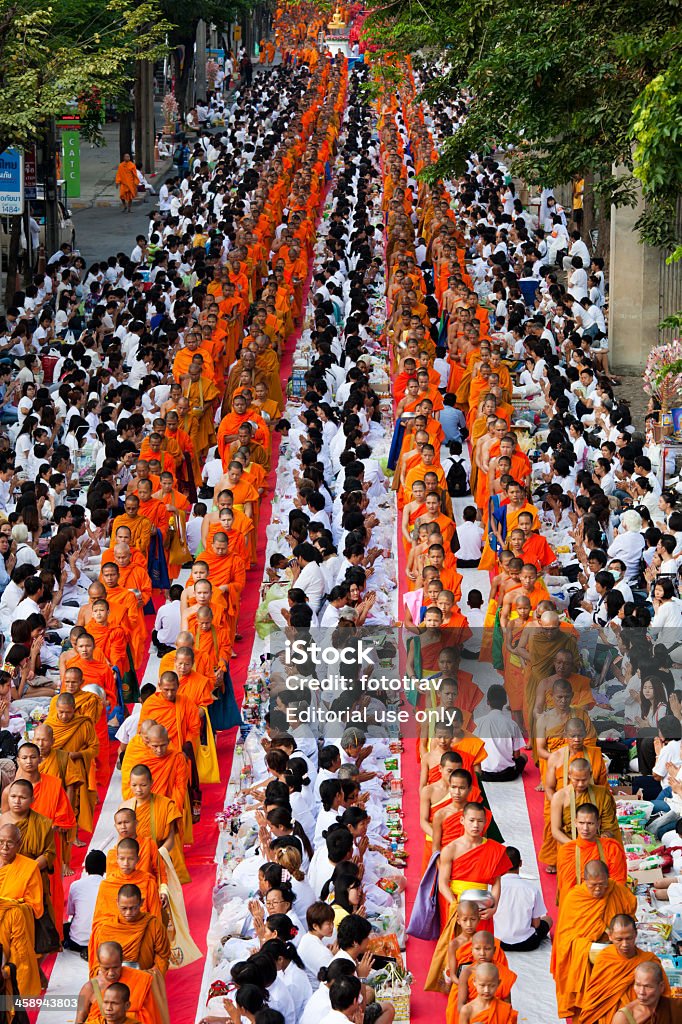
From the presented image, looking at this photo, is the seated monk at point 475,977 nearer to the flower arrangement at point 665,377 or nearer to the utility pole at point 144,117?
the flower arrangement at point 665,377

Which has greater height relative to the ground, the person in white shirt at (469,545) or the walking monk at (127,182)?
the walking monk at (127,182)

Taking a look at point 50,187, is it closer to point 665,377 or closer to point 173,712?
point 665,377

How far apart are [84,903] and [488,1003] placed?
326cm

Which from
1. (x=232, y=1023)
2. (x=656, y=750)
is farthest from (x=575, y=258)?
(x=232, y=1023)

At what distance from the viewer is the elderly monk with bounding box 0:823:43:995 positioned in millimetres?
10766

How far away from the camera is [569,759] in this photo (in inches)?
471

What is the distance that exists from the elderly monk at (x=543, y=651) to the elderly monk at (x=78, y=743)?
3.34 metres

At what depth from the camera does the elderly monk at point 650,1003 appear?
9398 mm

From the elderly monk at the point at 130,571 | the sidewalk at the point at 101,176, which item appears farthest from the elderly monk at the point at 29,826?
the sidewalk at the point at 101,176

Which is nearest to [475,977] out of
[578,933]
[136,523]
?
[578,933]

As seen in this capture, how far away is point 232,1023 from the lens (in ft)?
32.1

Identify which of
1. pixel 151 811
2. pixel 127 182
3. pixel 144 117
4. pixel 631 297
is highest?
pixel 144 117

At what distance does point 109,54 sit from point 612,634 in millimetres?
15749

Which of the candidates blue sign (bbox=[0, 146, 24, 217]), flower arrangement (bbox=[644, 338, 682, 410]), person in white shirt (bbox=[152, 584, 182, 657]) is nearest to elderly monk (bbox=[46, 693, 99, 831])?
person in white shirt (bbox=[152, 584, 182, 657])
